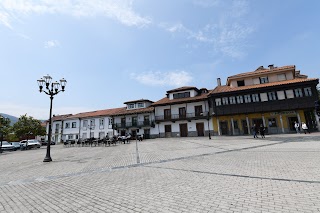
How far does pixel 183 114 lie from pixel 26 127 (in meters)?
28.6

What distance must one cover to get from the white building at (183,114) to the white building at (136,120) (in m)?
1.70

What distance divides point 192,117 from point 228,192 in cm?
2755

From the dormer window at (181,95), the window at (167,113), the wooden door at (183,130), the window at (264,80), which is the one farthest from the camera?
the window at (167,113)

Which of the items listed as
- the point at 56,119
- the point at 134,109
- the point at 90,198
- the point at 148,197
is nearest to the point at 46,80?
the point at 90,198

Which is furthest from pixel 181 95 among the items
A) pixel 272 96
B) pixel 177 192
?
pixel 177 192

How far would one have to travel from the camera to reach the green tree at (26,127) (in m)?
31.3

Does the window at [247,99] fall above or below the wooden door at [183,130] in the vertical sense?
above

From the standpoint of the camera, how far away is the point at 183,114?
33.0m

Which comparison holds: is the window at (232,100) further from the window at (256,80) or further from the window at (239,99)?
the window at (256,80)

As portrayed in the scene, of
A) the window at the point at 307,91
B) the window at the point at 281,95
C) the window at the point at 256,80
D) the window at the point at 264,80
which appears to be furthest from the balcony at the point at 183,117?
the window at the point at 307,91

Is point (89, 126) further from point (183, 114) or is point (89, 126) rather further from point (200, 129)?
point (200, 129)

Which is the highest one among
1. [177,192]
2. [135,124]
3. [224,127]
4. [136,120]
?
[136,120]

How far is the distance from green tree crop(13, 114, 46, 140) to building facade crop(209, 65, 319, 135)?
1271 inches

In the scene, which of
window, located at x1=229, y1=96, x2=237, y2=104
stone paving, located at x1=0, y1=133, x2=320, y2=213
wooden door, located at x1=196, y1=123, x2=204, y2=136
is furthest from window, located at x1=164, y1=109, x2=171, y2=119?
stone paving, located at x1=0, y1=133, x2=320, y2=213
